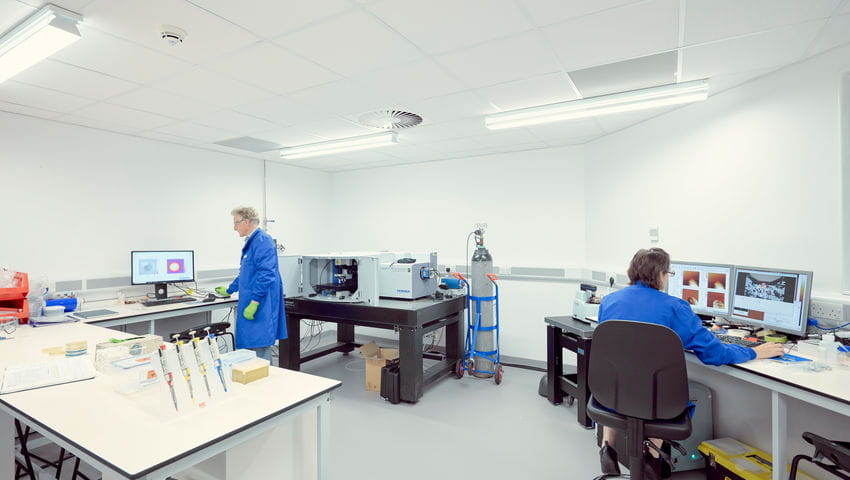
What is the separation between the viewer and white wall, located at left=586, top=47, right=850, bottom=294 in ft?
7.64

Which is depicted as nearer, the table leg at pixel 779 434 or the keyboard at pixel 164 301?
the table leg at pixel 779 434

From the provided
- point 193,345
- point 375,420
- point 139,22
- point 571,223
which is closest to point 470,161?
point 571,223

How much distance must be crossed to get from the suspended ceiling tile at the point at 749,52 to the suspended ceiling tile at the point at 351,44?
1630 millimetres

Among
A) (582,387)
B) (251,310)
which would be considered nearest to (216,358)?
(251,310)

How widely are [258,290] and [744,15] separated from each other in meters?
3.27

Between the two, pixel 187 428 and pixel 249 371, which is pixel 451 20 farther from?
pixel 187 428

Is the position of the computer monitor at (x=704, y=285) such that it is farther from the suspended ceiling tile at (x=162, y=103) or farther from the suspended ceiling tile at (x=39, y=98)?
the suspended ceiling tile at (x=39, y=98)

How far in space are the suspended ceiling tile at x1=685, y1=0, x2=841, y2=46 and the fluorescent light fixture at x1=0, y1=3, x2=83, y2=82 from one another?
2.82m

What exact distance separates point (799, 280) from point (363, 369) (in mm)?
3630

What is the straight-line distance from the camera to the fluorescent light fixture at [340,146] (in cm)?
403

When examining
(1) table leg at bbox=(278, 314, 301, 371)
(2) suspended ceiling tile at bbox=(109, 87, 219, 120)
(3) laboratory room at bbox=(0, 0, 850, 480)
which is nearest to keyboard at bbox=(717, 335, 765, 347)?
(3) laboratory room at bbox=(0, 0, 850, 480)

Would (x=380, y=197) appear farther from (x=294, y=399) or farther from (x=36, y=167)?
(x=294, y=399)

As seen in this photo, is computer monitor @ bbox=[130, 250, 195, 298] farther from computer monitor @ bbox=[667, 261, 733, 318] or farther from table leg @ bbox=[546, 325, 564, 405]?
computer monitor @ bbox=[667, 261, 733, 318]

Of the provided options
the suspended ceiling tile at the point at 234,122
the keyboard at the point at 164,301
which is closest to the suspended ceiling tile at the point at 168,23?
the suspended ceiling tile at the point at 234,122
